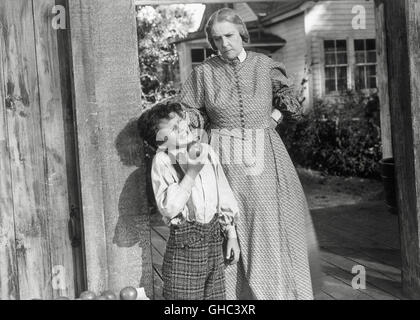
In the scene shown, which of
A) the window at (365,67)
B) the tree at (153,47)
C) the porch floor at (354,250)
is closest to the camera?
the porch floor at (354,250)

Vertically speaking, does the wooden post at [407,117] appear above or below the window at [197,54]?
below

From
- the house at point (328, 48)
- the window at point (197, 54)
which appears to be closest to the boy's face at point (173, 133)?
the house at point (328, 48)

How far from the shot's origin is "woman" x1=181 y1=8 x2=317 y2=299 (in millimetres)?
3057

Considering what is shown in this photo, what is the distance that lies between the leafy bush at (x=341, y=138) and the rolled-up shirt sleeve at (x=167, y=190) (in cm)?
844

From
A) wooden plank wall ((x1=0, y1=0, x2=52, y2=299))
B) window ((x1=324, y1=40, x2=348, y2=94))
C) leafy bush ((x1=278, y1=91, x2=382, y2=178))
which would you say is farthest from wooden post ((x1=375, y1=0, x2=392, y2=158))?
wooden plank wall ((x1=0, y1=0, x2=52, y2=299))

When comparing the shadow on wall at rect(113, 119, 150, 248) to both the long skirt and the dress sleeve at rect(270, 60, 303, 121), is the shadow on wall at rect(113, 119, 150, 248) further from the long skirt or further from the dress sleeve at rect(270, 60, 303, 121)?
the dress sleeve at rect(270, 60, 303, 121)

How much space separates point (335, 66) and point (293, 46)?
1237mm

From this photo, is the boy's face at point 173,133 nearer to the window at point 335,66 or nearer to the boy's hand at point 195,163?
the boy's hand at point 195,163

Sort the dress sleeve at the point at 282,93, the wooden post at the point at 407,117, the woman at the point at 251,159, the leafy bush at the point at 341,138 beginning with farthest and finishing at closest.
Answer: the leafy bush at the point at 341,138 → the wooden post at the point at 407,117 → the dress sleeve at the point at 282,93 → the woman at the point at 251,159

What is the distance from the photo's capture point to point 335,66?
1412 cm

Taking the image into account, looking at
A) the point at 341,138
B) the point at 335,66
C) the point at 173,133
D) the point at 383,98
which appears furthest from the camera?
the point at 335,66

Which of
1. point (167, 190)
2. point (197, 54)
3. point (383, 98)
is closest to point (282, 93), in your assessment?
point (167, 190)

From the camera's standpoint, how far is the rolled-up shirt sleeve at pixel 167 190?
2594 mm

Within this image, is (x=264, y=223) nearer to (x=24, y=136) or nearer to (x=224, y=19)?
(x=224, y=19)
